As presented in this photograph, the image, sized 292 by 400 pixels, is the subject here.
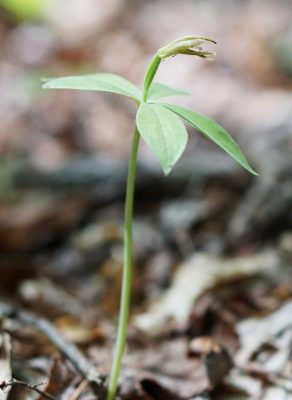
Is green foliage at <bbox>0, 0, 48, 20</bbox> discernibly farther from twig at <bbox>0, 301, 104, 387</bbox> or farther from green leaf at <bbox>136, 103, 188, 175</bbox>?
green leaf at <bbox>136, 103, 188, 175</bbox>

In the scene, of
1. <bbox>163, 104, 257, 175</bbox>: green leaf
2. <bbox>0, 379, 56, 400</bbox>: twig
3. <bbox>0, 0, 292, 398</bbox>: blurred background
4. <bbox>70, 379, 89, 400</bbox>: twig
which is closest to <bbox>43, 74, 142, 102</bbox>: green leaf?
<bbox>163, 104, 257, 175</bbox>: green leaf

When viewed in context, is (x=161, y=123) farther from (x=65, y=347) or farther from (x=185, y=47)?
(x=65, y=347)

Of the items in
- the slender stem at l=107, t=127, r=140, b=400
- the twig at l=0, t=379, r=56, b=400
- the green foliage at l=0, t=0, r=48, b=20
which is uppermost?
the green foliage at l=0, t=0, r=48, b=20

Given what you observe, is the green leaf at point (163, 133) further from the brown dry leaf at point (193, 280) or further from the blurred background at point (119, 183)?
the brown dry leaf at point (193, 280)

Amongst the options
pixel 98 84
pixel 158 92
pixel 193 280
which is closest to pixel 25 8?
pixel 193 280

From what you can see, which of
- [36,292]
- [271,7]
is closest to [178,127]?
[36,292]

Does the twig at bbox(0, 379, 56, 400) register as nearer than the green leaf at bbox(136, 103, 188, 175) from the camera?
No
